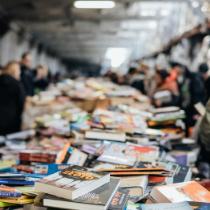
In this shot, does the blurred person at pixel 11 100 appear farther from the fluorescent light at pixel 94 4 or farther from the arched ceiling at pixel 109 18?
the fluorescent light at pixel 94 4

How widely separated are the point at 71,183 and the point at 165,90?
18.1 ft

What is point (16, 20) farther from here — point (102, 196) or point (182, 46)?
point (102, 196)

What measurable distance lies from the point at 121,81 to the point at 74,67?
35603 mm

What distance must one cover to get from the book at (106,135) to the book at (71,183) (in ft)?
4.97

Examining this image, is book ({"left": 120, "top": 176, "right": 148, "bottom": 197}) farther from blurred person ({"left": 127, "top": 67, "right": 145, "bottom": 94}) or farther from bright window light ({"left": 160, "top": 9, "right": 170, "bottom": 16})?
bright window light ({"left": 160, "top": 9, "right": 170, "bottom": 16})

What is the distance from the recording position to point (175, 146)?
13.5ft

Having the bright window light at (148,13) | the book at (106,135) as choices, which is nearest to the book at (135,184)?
the book at (106,135)

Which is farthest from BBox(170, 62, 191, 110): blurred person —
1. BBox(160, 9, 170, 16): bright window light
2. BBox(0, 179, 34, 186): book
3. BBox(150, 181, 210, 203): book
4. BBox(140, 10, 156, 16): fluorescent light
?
BBox(140, 10, 156, 16): fluorescent light

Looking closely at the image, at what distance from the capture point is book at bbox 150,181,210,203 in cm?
202

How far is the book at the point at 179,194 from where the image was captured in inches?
79.4

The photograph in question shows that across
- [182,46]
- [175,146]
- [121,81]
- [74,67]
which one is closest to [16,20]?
[121,81]

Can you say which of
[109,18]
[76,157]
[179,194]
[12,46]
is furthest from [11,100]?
[12,46]

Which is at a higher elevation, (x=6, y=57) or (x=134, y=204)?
(x=6, y=57)

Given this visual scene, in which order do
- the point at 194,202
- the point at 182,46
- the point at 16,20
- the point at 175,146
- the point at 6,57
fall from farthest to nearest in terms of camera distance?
the point at 6,57 → the point at 16,20 → the point at 182,46 → the point at 175,146 → the point at 194,202
